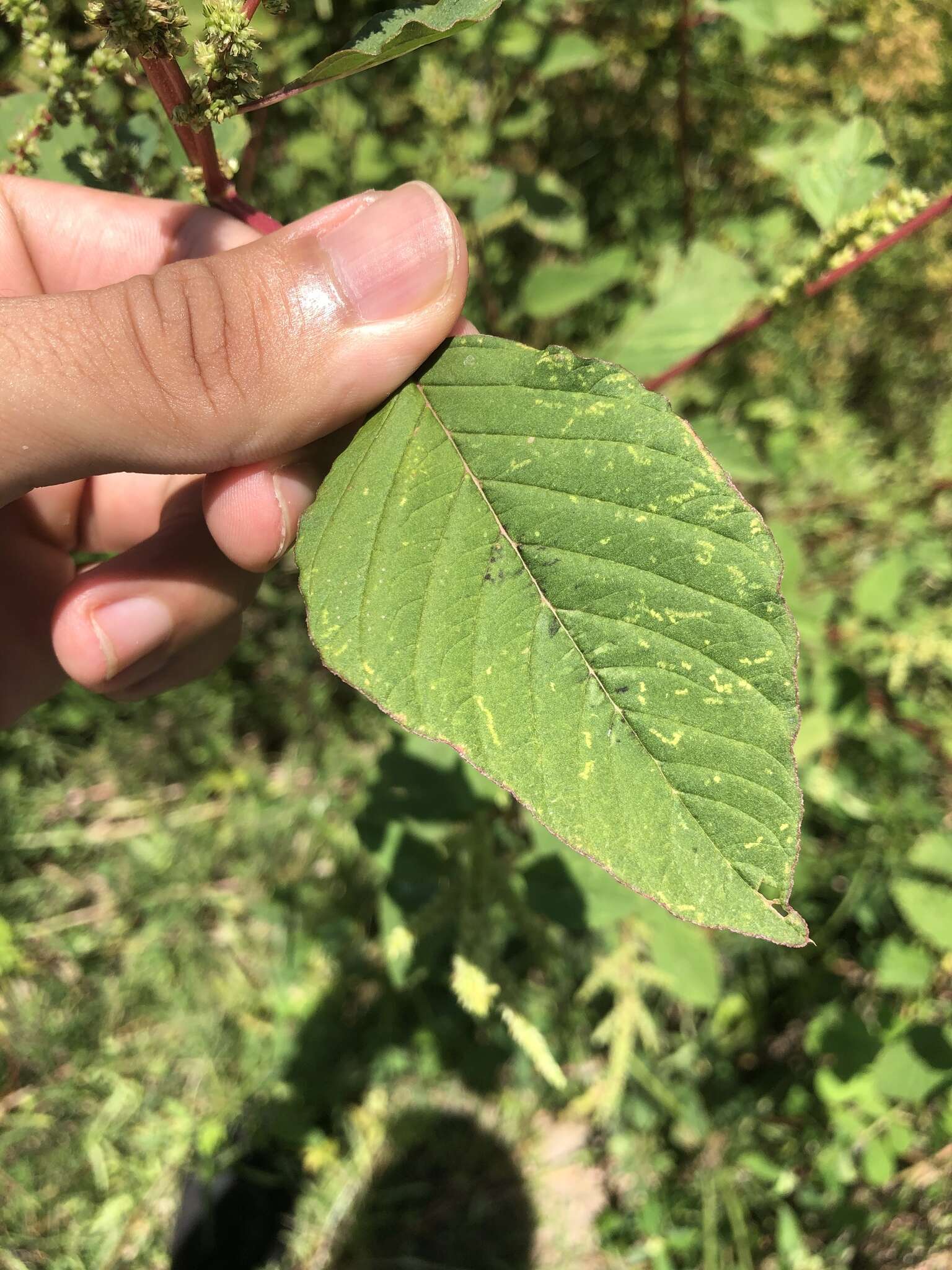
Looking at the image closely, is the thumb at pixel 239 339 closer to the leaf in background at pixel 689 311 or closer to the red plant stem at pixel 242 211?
the red plant stem at pixel 242 211

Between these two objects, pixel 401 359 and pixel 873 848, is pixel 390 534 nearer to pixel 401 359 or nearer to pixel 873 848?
pixel 401 359

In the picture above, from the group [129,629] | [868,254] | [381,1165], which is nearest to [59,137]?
[129,629]

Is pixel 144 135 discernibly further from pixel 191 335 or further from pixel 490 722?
pixel 490 722

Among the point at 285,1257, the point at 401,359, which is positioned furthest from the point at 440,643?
the point at 285,1257

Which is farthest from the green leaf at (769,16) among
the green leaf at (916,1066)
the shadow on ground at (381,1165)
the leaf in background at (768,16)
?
the shadow on ground at (381,1165)

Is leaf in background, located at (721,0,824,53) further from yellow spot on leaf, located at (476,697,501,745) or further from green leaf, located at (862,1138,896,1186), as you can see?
green leaf, located at (862,1138,896,1186)

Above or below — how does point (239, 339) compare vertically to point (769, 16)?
above
